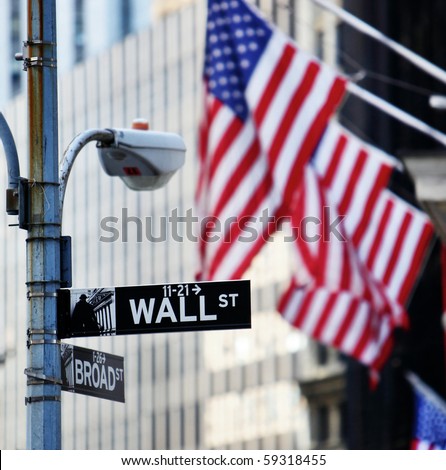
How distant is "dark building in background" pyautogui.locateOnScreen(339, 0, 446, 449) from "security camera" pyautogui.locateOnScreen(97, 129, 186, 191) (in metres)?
50.9

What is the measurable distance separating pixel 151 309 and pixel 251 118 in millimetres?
16551

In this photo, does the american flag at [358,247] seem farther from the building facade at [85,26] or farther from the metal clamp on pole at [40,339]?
the building facade at [85,26]

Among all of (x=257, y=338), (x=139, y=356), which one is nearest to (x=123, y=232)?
(x=139, y=356)

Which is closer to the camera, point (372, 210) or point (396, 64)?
point (372, 210)

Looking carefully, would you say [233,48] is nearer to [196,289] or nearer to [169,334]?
[196,289]

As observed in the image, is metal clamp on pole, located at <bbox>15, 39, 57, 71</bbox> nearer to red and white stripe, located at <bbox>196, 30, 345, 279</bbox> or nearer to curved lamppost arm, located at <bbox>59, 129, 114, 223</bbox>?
curved lamppost arm, located at <bbox>59, 129, 114, 223</bbox>

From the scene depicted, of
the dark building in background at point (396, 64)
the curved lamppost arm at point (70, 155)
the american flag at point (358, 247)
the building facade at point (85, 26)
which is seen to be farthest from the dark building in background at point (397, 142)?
the curved lamppost arm at point (70, 155)

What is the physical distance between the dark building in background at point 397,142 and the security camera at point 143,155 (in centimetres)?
5092

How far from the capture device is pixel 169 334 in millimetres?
97562

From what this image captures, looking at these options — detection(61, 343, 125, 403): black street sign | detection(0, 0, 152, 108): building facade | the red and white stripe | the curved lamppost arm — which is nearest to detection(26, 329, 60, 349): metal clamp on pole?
detection(61, 343, 125, 403): black street sign

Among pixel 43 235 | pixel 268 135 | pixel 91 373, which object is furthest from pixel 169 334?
pixel 43 235

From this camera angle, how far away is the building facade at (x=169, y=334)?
275 ft

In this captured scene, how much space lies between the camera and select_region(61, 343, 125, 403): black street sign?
1349 cm
